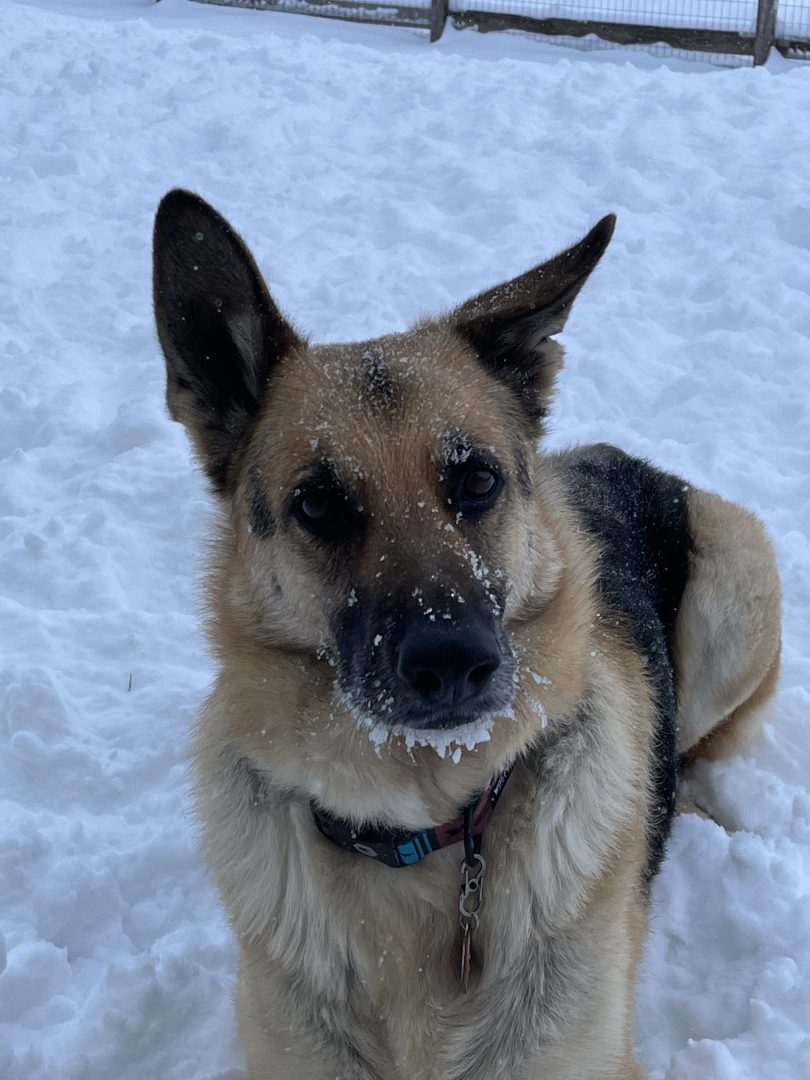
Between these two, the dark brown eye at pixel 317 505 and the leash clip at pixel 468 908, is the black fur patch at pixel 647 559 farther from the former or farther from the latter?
the dark brown eye at pixel 317 505

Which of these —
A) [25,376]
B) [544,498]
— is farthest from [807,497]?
[25,376]

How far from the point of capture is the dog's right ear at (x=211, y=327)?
8.57 feet

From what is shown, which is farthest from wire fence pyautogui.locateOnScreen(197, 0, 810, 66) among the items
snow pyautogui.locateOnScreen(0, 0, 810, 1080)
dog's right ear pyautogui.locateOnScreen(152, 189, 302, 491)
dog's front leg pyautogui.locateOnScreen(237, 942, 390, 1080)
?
dog's front leg pyautogui.locateOnScreen(237, 942, 390, 1080)

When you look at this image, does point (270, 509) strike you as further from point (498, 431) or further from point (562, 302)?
point (562, 302)

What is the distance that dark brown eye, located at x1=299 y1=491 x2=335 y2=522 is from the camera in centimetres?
263

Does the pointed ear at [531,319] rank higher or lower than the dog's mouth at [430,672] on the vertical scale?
higher

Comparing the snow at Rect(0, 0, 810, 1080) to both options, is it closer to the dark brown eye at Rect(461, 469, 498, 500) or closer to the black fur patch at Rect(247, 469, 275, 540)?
the black fur patch at Rect(247, 469, 275, 540)

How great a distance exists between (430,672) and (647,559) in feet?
7.00

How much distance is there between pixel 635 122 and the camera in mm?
9125

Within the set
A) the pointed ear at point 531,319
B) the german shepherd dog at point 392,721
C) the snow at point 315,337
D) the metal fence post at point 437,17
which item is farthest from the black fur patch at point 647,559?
the metal fence post at point 437,17

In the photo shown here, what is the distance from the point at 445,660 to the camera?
2.26 metres

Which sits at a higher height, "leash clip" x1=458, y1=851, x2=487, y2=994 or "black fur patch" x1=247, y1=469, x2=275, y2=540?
"black fur patch" x1=247, y1=469, x2=275, y2=540

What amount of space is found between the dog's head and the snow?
110 centimetres

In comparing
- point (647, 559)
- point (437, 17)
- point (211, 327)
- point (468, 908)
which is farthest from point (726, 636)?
point (437, 17)
